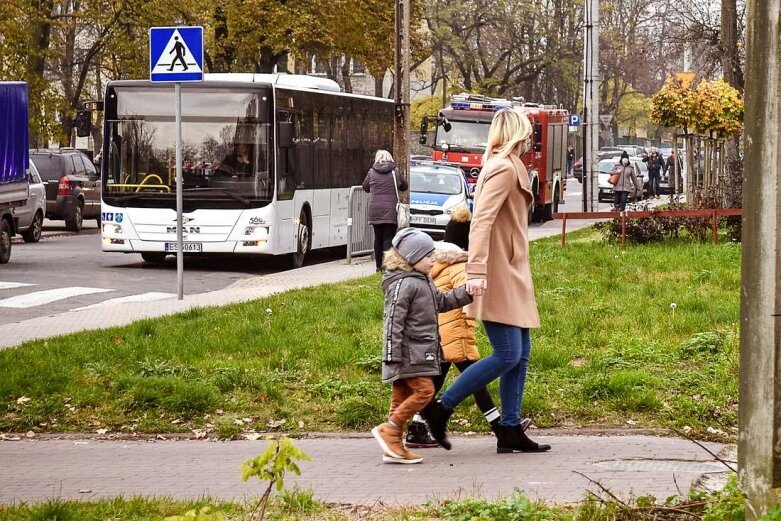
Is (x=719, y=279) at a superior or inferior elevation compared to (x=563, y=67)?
inferior

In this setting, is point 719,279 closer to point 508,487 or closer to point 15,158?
point 508,487

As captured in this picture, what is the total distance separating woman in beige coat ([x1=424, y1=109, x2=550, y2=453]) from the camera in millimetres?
7551

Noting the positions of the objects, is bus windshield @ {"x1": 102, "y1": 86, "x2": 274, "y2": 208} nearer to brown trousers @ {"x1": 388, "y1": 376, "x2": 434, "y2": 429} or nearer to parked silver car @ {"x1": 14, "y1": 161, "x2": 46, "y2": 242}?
parked silver car @ {"x1": 14, "y1": 161, "x2": 46, "y2": 242}

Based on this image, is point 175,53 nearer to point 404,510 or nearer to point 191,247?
point 191,247

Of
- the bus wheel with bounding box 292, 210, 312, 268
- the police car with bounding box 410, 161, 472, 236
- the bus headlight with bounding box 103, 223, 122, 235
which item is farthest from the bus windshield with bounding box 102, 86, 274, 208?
the police car with bounding box 410, 161, 472, 236

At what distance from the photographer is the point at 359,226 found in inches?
983

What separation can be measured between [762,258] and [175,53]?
11582 mm

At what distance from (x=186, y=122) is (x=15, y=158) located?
350cm

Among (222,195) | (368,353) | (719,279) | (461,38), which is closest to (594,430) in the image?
(368,353)

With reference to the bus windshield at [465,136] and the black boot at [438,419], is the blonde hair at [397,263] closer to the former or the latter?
the black boot at [438,419]

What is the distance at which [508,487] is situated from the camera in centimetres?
680

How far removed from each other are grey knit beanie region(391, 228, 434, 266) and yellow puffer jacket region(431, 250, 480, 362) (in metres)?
0.72

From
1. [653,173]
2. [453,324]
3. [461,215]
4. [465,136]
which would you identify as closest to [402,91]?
[465,136]

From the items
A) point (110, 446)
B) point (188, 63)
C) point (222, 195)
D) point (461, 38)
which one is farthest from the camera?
point (461, 38)
